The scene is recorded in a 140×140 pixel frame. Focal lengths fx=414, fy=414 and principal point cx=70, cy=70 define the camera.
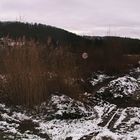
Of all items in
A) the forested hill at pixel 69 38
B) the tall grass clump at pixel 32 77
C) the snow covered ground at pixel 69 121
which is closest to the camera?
the snow covered ground at pixel 69 121

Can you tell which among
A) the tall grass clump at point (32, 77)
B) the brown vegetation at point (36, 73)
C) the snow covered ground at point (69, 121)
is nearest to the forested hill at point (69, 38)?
the brown vegetation at point (36, 73)

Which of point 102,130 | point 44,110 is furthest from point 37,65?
point 102,130

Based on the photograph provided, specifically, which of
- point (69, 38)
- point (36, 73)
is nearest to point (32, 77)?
point (36, 73)

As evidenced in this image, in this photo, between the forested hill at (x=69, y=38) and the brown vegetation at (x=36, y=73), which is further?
the forested hill at (x=69, y=38)

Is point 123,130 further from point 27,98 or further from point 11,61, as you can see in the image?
point 11,61

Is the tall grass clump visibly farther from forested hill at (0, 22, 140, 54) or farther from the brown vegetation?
forested hill at (0, 22, 140, 54)

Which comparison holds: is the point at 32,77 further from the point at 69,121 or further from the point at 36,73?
the point at 69,121

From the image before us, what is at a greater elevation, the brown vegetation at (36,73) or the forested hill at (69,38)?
the forested hill at (69,38)

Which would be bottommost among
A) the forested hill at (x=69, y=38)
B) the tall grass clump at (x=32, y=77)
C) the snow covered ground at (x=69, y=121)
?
the snow covered ground at (x=69, y=121)

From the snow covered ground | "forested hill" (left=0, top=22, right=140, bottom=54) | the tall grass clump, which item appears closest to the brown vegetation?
the tall grass clump

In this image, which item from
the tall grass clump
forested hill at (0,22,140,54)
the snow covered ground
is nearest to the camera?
the snow covered ground

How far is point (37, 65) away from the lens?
960cm

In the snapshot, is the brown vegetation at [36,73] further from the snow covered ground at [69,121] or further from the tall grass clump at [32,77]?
the snow covered ground at [69,121]

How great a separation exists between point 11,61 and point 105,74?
7.82 meters
